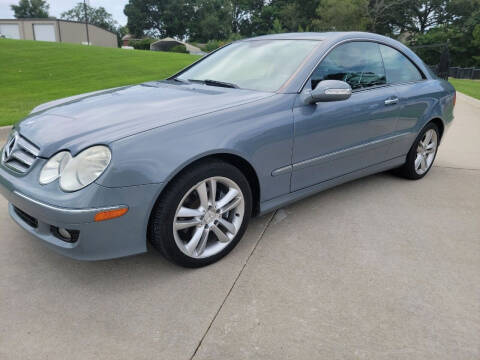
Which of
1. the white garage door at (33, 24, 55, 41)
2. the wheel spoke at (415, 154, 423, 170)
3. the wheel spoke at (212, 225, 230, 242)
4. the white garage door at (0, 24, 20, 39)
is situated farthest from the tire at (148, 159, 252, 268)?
the white garage door at (0, 24, 20, 39)

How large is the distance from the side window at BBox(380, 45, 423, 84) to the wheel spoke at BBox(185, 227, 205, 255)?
7.76ft

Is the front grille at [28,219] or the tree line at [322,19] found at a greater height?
the tree line at [322,19]

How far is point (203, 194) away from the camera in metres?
2.53

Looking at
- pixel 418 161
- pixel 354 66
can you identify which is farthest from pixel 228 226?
pixel 418 161

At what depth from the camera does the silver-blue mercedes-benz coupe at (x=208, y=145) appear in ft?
7.26

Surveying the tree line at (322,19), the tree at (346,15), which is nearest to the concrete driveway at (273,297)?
the tree line at (322,19)

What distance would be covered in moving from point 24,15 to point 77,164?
114062 mm

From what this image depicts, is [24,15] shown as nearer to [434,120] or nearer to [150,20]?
[150,20]

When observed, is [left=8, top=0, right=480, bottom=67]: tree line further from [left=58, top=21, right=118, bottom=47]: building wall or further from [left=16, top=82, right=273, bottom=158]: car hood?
[left=16, top=82, right=273, bottom=158]: car hood

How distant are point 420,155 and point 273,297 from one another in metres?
2.83

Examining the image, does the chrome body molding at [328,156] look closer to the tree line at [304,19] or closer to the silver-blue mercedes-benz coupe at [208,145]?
the silver-blue mercedes-benz coupe at [208,145]

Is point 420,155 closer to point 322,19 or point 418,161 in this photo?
point 418,161

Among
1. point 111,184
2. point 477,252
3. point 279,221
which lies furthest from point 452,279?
point 111,184

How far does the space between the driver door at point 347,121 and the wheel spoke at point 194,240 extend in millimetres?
847
